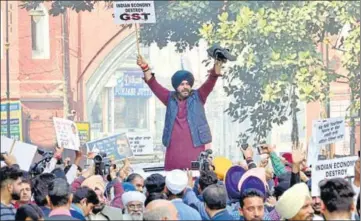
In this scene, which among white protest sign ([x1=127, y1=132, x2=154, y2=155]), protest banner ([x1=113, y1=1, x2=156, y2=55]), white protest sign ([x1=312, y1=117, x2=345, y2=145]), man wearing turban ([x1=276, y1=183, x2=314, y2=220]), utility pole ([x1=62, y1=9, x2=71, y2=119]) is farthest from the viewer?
utility pole ([x1=62, y1=9, x2=71, y2=119])

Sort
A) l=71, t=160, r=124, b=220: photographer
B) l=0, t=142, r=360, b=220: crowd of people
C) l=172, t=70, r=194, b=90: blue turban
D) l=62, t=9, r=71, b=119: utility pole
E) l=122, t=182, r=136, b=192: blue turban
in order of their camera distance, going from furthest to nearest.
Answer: l=62, t=9, r=71, b=119: utility pole < l=172, t=70, r=194, b=90: blue turban < l=122, t=182, r=136, b=192: blue turban < l=71, t=160, r=124, b=220: photographer < l=0, t=142, r=360, b=220: crowd of people

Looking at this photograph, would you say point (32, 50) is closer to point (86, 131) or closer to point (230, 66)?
point (86, 131)

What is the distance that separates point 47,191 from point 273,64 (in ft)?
65.0

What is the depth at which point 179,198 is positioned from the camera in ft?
27.0

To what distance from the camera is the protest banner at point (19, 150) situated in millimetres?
9734

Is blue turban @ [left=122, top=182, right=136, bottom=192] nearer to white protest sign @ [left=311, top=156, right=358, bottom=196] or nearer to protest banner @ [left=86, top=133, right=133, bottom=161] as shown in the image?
white protest sign @ [left=311, top=156, right=358, bottom=196]

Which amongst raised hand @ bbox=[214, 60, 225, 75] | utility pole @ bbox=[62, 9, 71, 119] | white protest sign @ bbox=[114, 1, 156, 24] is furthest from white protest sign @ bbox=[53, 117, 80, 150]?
utility pole @ bbox=[62, 9, 71, 119]

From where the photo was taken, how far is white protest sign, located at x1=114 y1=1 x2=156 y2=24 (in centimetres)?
1214

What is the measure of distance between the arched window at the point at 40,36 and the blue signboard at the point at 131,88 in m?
1.82

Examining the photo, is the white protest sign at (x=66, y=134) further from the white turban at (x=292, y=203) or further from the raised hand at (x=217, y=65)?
the white turban at (x=292, y=203)

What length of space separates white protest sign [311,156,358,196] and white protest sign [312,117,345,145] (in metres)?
1.48

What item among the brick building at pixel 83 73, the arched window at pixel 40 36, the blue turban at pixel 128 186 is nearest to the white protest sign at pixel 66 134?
the blue turban at pixel 128 186

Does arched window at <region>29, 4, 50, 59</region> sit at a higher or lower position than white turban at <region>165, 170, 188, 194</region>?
higher

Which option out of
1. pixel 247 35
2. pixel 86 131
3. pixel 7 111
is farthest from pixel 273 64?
pixel 7 111
